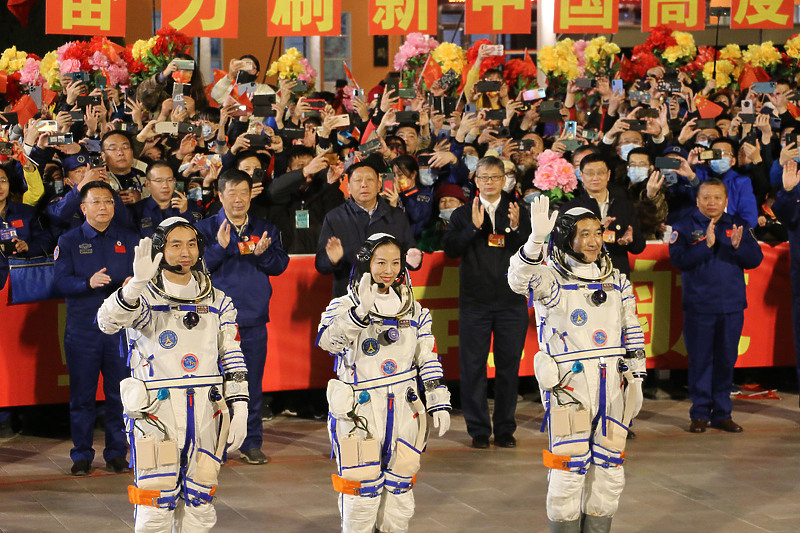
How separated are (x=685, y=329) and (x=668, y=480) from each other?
1.94 meters

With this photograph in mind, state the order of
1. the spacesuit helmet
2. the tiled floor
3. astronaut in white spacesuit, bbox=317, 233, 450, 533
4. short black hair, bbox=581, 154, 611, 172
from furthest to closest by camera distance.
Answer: short black hair, bbox=581, 154, 611, 172 → the tiled floor → the spacesuit helmet → astronaut in white spacesuit, bbox=317, 233, 450, 533

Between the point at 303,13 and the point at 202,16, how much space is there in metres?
0.96

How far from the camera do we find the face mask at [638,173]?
969cm

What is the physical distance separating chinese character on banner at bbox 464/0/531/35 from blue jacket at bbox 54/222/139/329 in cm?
478

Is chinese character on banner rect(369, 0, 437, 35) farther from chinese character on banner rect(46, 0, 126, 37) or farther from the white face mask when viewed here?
chinese character on banner rect(46, 0, 126, 37)

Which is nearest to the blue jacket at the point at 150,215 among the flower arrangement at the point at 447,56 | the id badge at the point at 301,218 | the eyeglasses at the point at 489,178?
the id badge at the point at 301,218

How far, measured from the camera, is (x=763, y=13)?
12156 mm

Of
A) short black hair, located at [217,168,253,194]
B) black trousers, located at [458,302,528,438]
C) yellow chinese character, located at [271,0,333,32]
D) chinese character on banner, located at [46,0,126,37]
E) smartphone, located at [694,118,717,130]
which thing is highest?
yellow chinese character, located at [271,0,333,32]

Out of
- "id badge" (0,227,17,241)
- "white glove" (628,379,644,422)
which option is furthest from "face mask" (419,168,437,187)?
"white glove" (628,379,644,422)

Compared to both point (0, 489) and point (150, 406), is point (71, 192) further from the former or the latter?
point (150, 406)

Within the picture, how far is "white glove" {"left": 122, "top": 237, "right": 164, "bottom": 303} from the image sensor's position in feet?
18.0

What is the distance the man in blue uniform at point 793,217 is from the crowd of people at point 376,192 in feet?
0.11

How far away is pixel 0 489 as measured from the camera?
7.57m

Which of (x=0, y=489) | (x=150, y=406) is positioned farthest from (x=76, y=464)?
(x=150, y=406)
